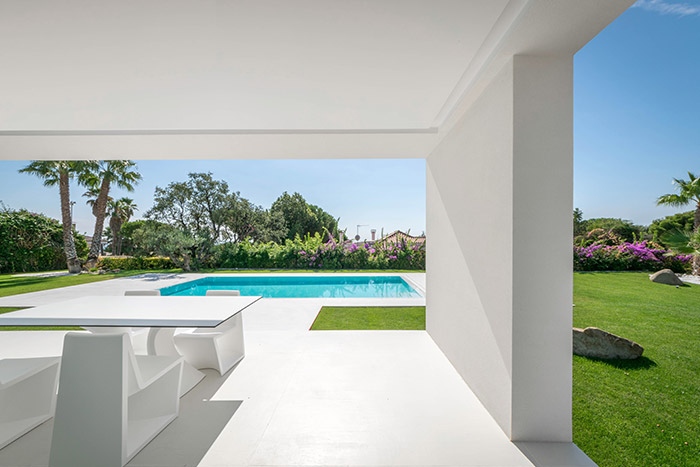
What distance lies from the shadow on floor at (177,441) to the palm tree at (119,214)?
80.8 ft

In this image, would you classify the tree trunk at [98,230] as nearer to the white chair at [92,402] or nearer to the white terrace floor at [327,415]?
the white terrace floor at [327,415]

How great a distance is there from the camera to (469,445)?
7.54ft

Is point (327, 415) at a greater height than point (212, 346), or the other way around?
point (212, 346)

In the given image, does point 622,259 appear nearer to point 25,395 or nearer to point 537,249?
point 537,249

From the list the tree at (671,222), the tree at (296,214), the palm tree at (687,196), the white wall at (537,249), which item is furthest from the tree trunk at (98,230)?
the tree at (671,222)

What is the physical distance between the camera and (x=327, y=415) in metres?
2.72

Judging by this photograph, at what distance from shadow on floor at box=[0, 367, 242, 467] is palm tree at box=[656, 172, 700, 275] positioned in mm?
18807

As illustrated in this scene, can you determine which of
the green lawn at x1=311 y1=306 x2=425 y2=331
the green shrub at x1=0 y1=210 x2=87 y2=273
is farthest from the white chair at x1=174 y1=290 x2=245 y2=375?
the green shrub at x1=0 y1=210 x2=87 y2=273

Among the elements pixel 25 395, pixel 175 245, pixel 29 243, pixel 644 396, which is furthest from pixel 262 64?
pixel 29 243

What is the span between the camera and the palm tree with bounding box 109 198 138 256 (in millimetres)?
22703

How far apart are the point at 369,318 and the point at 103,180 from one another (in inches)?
599

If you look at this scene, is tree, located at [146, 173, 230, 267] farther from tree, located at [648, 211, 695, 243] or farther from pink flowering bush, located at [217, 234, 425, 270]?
tree, located at [648, 211, 695, 243]

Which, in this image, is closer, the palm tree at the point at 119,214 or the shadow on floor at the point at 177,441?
the shadow on floor at the point at 177,441

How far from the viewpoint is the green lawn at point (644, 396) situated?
2.43 m
